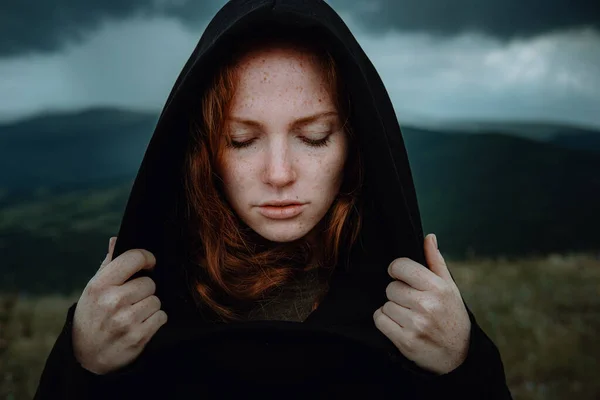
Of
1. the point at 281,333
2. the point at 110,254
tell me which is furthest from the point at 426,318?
the point at 110,254

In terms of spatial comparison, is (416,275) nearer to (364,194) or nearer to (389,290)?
(389,290)

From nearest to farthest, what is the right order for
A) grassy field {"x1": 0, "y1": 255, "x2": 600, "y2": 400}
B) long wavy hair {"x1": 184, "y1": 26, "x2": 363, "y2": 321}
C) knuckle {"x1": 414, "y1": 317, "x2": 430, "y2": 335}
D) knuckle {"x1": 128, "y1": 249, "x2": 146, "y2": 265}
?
knuckle {"x1": 414, "y1": 317, "x2": 430, "y2": 335} < knuckle {"x1": 128, "y1": 249, "x2": 146, "y2": 265} < long wavy hair {"x1": 184, "y1": 26, "x2": 363, "y2": 321} < grassy field {"x1": 0, "y1": 255, "x2": 600, "y2": 400}

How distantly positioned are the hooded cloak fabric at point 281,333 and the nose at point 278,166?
277 mm

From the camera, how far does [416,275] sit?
1.71 m

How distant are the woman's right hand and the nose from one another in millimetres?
490

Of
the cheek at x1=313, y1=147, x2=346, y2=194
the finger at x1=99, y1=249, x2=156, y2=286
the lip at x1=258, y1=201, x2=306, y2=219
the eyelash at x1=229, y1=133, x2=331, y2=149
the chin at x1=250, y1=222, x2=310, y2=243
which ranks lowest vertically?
the finger at x1=99, y1=249, x2=156, y2=286

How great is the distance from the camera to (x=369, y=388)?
1.86 metres

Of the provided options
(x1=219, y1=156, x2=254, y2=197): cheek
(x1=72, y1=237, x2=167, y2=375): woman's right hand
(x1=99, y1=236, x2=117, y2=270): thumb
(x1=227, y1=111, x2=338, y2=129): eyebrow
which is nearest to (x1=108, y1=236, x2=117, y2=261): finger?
(x1=99, y1=236, x2=117, y2=270): thumb

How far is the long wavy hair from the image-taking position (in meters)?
1.89

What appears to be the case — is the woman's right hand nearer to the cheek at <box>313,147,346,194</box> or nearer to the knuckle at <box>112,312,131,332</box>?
the knuckle at <box>112,312,131,332</box>

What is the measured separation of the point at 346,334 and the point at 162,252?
685 mm

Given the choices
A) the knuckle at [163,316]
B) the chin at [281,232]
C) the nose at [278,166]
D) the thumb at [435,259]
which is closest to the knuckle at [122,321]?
the knuckle at [163,316]

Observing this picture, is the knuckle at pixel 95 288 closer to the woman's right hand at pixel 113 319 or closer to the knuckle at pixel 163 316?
the woman's right hand at pixel 113 319

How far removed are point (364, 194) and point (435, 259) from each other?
36 cm
